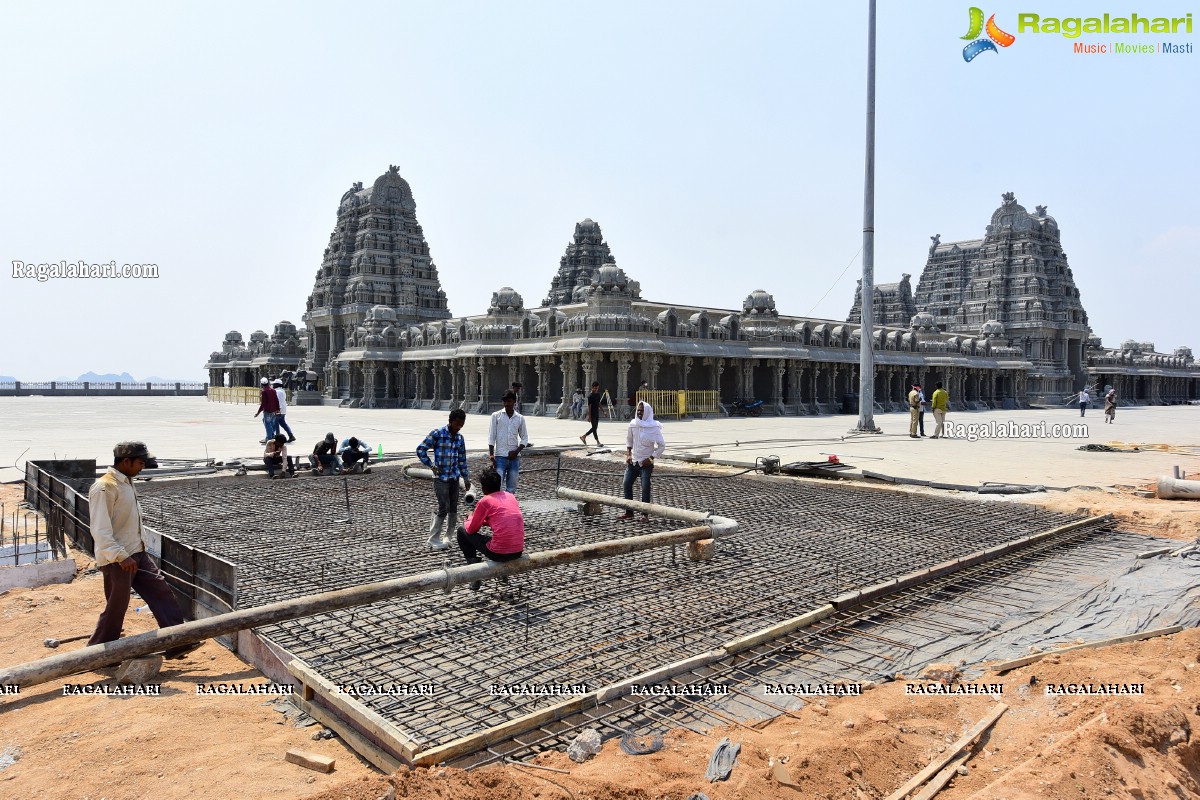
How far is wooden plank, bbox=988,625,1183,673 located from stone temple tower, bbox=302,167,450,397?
172 ft

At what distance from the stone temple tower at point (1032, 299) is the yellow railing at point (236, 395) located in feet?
175

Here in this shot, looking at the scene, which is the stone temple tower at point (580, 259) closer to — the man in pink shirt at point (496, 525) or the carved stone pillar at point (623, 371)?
the carved stone pillar at point (623, 371)

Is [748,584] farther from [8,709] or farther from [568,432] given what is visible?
[568,432]

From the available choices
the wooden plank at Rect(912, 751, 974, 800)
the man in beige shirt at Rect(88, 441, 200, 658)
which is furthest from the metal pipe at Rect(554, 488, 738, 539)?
the man in beige shirt at Rect(88, 441, 200, 658)

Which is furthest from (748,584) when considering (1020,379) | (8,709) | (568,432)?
(1020,379)

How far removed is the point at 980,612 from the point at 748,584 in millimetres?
1931

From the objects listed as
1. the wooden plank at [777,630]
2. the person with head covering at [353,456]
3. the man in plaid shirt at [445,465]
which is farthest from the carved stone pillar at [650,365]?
the wooden plank at [777,630]

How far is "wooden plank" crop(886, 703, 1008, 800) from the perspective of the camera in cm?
373

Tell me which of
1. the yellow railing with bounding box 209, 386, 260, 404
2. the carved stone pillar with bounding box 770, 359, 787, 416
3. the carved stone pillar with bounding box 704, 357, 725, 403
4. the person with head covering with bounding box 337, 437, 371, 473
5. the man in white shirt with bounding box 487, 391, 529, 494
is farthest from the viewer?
the yellow railing with bounding box 209, 386, 260, 404

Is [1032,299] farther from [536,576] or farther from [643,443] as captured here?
[536,576]

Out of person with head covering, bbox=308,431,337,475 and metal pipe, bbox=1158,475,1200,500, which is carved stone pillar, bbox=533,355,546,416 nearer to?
person with head covering, bbox=308,431,337,475

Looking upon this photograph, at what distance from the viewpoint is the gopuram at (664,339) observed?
3809 cm

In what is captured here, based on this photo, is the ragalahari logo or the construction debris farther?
the ragalahari logo

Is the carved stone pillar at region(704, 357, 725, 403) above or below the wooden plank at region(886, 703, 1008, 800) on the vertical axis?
above
